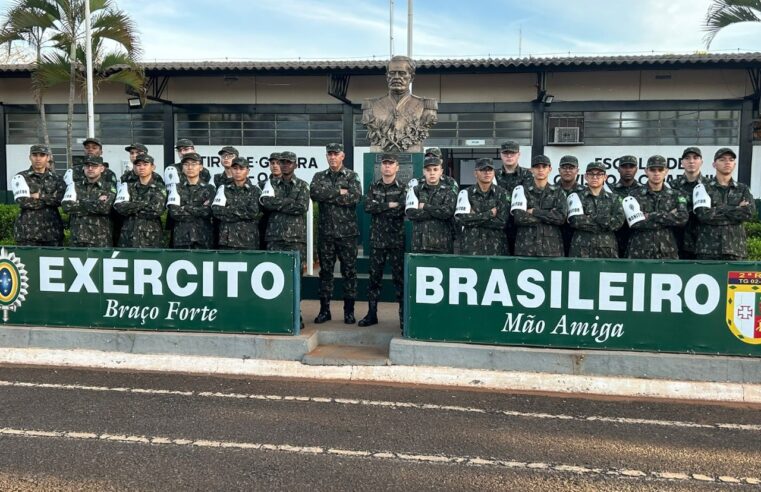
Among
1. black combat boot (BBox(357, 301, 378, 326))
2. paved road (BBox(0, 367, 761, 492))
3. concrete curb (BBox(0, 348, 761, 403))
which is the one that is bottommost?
paved road (BBox(0, 367, 761, 492))

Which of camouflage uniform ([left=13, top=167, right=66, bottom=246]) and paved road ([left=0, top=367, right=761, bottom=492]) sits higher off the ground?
camouflage uniform ([left=13, top=167, right=66, bottom=246])

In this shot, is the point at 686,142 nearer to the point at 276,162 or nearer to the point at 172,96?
the point at 276,162

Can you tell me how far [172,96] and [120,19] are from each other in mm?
2853

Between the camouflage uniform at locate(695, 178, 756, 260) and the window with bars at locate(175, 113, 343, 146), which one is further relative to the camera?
the window with bars at locate(175, 113, 343, 146)

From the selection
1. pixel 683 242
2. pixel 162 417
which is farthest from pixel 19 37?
pixel 683 242

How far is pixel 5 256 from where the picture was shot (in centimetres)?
648

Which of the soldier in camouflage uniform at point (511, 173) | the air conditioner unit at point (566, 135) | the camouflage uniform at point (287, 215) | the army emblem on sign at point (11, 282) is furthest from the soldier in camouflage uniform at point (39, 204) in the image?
the air conditioner unit at point (566, 135)

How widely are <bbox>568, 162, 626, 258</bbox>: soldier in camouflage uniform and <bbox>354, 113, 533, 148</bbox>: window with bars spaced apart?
9.65m

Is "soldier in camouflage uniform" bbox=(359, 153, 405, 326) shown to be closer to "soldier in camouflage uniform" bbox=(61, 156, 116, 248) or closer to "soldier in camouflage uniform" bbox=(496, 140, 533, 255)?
"soldier in camouflage uniform" bbox=(496, 140, 533, 255)

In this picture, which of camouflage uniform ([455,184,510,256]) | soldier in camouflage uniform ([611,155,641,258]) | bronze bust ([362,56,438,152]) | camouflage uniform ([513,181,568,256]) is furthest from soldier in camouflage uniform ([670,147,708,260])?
bronze bust ([362,56,438,152])

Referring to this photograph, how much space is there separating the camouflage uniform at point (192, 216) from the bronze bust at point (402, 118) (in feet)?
9.38

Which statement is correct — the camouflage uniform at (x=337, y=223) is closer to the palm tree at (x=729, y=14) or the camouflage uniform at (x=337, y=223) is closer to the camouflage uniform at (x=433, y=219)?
the camouflage uniform at (x=433, y=219)

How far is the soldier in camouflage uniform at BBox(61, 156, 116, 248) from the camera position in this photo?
269 inches

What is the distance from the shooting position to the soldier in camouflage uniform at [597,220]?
19.9 ft
